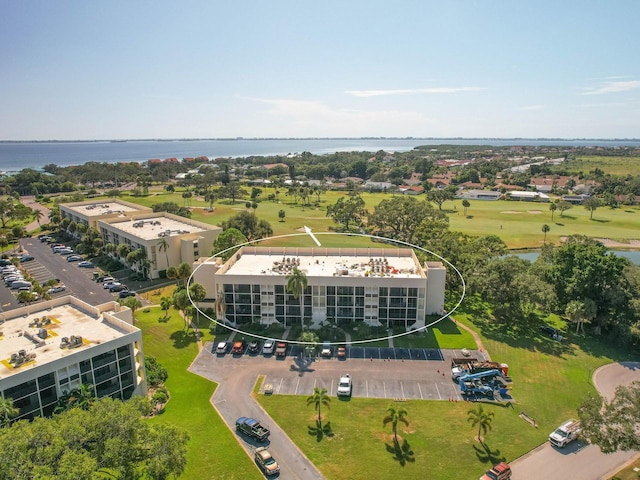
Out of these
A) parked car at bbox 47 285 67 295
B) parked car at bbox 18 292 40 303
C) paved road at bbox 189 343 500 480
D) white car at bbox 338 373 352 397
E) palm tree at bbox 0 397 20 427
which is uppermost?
palm tree at bbox 0 397 20 427

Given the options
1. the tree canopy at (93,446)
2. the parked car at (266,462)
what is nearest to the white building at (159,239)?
the parked car at (266,462)

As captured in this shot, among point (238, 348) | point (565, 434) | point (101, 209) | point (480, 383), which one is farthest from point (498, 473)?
point (101, 209)

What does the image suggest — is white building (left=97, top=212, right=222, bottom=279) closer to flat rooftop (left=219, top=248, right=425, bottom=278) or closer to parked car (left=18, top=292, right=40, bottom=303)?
flat rooftop (left=219, top=248, right=425, bottom=278)

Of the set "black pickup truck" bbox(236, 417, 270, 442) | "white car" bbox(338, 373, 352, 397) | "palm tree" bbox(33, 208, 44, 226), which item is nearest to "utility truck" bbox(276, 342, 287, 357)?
"white car" bbox(338, 373, 352, 397)

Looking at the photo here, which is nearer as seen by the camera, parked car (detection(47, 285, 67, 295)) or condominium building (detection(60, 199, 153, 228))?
parked car (detection(47, 285, 67, 295))

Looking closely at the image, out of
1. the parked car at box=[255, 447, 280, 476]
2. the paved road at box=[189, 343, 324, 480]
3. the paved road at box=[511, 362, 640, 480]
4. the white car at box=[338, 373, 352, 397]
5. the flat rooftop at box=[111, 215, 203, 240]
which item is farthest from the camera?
the flat rooftop at box=[111, 215, 203, 240]

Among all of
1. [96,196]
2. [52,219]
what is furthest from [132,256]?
[96,196]
